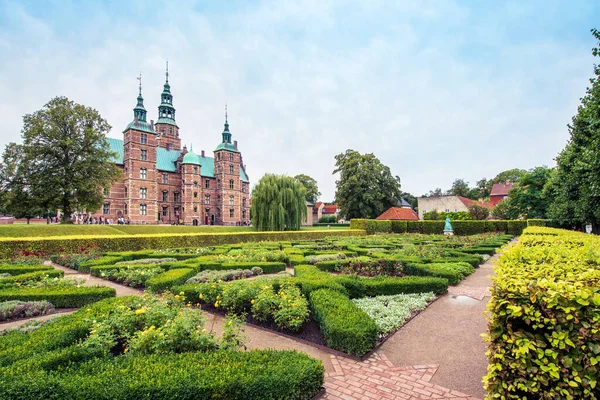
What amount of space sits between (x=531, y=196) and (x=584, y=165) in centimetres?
2551

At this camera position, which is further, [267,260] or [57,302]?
[267,260]

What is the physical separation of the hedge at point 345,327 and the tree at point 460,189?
277ft

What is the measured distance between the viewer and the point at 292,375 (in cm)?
324

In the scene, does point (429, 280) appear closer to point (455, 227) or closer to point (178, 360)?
point (178, 360)

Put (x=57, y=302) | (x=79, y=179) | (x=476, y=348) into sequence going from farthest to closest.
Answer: (x=79, y=179) → (x=57, y=302) → (x=476, y=348)

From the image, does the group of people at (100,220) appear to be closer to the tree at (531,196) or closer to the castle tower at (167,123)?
the castle tower at (167,123)

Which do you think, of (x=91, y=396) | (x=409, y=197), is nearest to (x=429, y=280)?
(x=91, y=396)

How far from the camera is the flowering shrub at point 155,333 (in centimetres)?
393

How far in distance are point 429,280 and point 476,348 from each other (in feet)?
9.59

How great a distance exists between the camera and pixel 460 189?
80.1 m

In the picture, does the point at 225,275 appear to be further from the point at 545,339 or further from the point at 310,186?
the point at 310,186

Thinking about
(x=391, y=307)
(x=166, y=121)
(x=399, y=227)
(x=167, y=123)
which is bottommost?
(x=391, y=307)

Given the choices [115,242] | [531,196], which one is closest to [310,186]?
[531,196]

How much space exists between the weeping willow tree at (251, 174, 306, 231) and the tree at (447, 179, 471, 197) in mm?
66226
